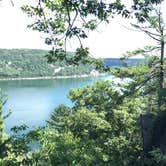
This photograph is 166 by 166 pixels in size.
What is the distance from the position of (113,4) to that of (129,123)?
62.6ft

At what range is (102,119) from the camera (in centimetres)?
2623

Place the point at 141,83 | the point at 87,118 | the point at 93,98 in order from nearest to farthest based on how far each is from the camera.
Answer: the point at 141,83 < the point at 87,118 < the point at 93,98

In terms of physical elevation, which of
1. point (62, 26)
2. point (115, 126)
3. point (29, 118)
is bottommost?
point (29, 118)

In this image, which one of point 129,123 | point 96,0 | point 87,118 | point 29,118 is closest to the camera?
point 96,0

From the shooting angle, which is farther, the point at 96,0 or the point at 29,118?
the point at 29,118

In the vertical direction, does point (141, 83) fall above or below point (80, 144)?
above

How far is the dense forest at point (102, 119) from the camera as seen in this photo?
6562 millimetres

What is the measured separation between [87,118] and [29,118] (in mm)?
64524

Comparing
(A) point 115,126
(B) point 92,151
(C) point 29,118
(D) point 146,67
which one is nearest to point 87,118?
(A) point 115,126

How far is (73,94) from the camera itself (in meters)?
40.7

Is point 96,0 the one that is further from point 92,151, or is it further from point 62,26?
point 92,151

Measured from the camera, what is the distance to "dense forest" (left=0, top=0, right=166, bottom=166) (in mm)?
6562

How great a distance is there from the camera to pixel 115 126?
2609 centimetres

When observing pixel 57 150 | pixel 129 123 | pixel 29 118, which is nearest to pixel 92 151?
pixel 57 150
